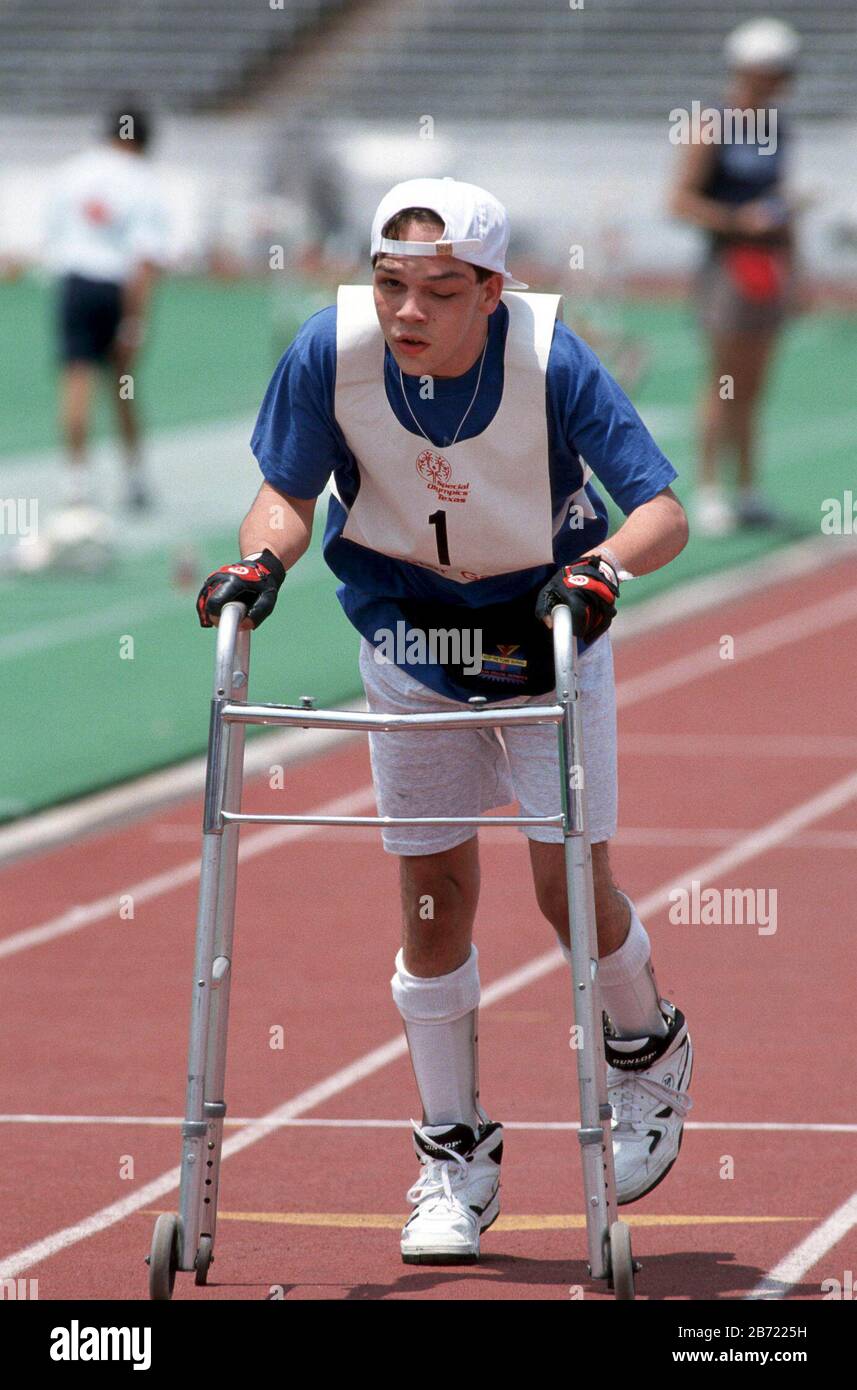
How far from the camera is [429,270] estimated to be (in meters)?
4.39

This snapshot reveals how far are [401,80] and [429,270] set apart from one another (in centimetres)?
3936

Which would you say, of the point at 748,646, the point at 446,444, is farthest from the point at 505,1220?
the point at 748,646

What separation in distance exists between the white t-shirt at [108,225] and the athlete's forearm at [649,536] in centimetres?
1209

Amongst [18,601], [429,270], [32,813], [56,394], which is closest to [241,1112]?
[429,270]

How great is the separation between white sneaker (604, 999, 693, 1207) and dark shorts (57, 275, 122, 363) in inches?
460

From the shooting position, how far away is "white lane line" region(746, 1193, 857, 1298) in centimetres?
464

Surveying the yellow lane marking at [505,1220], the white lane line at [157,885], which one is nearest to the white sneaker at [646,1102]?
the yellow lane marking at [505,1220]

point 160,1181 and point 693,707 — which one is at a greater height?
point 693,707

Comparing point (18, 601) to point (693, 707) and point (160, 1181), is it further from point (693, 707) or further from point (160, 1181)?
point (160, 1181)

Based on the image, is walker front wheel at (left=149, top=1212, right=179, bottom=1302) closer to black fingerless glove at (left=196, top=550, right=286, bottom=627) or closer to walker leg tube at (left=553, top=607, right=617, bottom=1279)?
walker leg tube at (left=553, top=607, right=617, bottom=1279)

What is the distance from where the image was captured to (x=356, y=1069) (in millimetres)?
6305

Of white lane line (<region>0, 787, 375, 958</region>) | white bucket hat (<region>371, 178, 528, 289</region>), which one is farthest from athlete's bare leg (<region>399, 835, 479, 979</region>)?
white lane line (<region>0, 787, 375, 958</region>)

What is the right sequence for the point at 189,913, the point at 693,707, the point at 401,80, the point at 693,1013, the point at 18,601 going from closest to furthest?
the point at 693,1013, the point at 189,913, the point at 693,707, the point at 18,601, the point at 401,80

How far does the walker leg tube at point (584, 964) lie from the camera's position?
4.33 m
